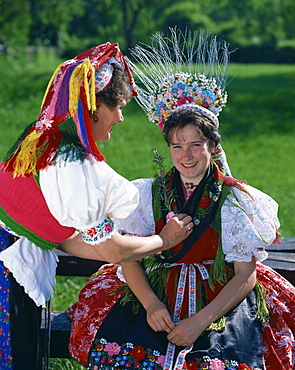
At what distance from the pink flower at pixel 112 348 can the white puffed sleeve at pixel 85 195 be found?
0.57m

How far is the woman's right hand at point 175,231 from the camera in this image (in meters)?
2.79

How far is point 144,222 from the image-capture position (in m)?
2.99

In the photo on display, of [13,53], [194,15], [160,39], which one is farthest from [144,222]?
[194,15]

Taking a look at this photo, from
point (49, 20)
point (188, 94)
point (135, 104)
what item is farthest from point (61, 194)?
point (49, 20)

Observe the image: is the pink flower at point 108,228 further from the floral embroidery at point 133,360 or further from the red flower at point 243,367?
the red flower at point 243,367

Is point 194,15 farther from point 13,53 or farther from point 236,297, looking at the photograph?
point 236,297

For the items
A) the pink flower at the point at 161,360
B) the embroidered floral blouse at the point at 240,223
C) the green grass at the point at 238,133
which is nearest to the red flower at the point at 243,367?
the pink flower at the point at 161,360

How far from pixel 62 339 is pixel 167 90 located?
4.63 ft

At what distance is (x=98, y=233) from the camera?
2.36 metres

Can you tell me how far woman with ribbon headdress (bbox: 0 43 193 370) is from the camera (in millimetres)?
2289

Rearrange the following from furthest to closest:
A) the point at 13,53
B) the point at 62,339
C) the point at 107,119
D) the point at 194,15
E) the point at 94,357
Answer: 1. the point at 194,15
2. the point at 13,53
3. the point at 62,339
4. the point at 94,357
5. the point at 107,119

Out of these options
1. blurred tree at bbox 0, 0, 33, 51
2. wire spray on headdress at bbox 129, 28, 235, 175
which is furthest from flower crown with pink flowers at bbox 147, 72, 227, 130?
blurred tree at bbox 0, 0, 33, 51

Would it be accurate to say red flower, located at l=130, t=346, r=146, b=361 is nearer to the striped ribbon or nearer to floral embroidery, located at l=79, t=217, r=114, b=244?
the striped ribbon

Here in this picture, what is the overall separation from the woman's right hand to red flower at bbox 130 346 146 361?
47cm
